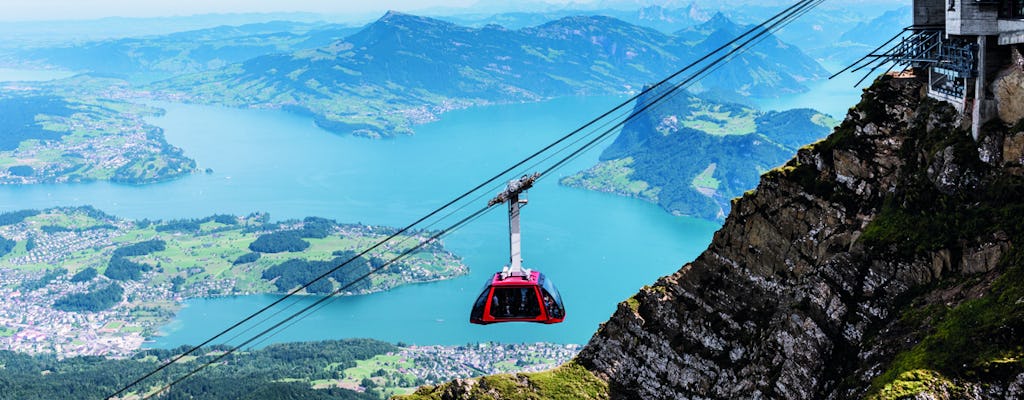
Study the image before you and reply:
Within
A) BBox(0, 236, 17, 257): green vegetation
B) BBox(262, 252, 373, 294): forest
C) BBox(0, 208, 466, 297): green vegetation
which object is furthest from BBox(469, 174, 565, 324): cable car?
BBox(0, 236, 17, 257): green vegetation

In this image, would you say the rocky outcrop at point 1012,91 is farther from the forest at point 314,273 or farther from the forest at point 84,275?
the forest at point 84,275

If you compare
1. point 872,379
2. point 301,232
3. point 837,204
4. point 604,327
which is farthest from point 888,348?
point 301,232

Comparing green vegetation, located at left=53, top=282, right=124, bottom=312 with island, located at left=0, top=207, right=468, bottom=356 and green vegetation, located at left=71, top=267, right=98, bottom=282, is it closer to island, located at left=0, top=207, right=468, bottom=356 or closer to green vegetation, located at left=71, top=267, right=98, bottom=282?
island, located at left=0, top=207, right=468, bottom=356

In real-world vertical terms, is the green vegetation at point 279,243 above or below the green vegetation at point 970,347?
above

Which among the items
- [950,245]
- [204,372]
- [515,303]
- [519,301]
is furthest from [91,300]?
[950,245]

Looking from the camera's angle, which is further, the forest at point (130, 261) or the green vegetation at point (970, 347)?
the forest at point (130, 261)

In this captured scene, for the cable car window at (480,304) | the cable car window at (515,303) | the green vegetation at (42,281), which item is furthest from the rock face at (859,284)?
the green vegetation at (42,281)
